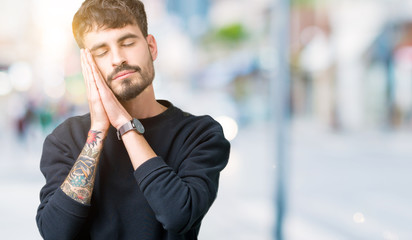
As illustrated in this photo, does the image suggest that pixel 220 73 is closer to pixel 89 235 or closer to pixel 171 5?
pixel 171 5

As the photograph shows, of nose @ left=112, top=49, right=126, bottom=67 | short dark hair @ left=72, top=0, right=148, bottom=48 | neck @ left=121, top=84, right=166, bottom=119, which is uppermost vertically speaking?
short dark hair @ left=72, top=0, right=148, bottom=48

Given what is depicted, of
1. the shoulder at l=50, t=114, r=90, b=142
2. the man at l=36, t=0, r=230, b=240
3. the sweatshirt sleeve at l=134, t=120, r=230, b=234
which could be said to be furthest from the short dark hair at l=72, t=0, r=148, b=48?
the sweatshirt sleeve at l=134, t=120, r=230, b=234

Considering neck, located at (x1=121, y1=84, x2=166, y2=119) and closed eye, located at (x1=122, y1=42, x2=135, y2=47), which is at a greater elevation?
closed eye, located at (x1=122, y1=42, x2=135, y2=47)

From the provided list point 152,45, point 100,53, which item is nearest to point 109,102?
point 100,53

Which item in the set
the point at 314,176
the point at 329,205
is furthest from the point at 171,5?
the point at 329,205

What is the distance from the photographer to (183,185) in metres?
1.38

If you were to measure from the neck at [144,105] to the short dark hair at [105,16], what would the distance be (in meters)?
0.21

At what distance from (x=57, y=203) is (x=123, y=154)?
26cm

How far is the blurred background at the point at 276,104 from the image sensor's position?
17.1 feet

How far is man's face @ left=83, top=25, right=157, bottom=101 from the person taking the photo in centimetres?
141

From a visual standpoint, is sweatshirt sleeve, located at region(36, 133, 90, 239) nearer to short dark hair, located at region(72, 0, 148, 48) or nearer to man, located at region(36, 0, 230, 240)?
man, located at region(36, 0, 230, 240)

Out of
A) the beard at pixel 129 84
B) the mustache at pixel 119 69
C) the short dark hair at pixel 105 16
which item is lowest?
the beard at pixel 129 84

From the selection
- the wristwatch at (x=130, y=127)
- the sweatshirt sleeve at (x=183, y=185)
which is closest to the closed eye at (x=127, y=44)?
the wristwatch at (x=130, y=127)

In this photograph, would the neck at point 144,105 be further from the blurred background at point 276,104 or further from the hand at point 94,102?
the blurred background at point 276,104
